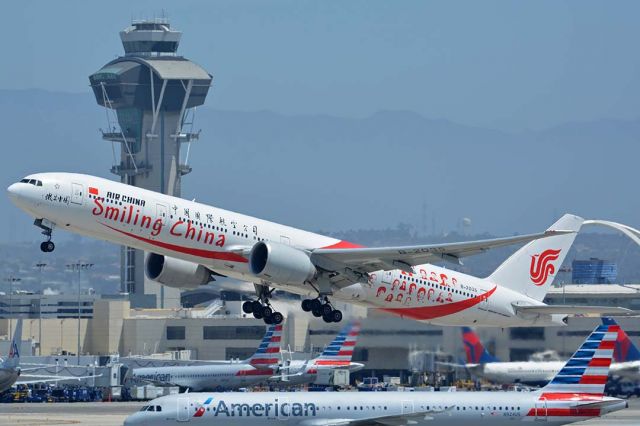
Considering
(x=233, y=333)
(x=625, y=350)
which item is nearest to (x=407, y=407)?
(x=625, y=350)

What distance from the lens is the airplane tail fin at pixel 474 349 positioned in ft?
223

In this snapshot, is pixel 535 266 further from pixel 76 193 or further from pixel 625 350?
pixel 76 193

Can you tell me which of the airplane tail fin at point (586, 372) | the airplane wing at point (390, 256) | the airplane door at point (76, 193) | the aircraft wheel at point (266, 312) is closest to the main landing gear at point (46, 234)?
the airplane door at point (76, 193)

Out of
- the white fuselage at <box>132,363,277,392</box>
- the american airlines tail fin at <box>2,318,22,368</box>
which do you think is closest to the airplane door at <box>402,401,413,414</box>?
the american airlines tail fin at <box>2,318,22,368</box>

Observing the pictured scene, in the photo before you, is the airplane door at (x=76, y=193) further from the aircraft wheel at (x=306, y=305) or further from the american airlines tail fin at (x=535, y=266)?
the american airlines tail fin at (x=535, y=266)

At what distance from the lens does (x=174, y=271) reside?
208 feet

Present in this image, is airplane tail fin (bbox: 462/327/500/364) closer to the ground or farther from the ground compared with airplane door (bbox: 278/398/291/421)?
farther from the ground

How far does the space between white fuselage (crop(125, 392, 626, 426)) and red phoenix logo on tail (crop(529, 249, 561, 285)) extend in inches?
434

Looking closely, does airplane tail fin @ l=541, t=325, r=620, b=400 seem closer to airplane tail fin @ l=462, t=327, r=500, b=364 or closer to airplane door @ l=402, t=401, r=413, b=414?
airplane door @ l=402, t=401, r=413, b=414

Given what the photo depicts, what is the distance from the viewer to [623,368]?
75812mm

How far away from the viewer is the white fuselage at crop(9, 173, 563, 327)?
56.2 meters

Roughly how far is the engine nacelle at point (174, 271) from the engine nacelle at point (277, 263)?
5.12 m

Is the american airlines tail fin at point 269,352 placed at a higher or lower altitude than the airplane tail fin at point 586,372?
higher

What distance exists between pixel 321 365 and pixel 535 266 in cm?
2277
